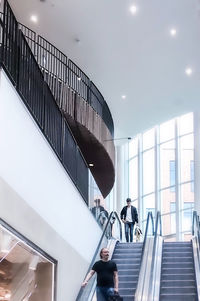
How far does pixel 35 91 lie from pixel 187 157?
62.0ft

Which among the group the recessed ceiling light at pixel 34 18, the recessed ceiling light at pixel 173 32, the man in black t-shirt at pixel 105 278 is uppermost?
the recessed ceiling light at pixel 173 32

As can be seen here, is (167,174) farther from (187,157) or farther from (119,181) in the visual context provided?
(119,181)

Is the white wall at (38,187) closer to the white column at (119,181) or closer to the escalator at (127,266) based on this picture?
the escalator at (127,266)

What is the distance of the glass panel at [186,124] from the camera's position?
27656mm

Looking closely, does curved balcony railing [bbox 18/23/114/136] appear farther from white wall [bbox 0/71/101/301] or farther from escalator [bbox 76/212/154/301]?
white wall [bbox 0/71/101/301]

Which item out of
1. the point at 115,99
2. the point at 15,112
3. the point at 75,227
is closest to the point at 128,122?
the point at 115,99

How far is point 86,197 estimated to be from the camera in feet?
43.8

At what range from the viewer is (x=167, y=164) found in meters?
28.4

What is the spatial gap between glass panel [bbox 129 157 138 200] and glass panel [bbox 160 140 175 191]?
186 cm

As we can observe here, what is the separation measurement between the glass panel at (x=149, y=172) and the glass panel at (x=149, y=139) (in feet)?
1.25

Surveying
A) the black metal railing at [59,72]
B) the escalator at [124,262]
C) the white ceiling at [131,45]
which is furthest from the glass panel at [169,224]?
the escalator at [124,262]

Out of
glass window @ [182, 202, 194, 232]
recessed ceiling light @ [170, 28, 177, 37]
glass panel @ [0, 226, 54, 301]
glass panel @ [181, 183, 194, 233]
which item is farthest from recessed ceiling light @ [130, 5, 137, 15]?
glass window @ [182, 202, 194, 232]

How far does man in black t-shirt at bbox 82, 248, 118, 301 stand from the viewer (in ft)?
28.6

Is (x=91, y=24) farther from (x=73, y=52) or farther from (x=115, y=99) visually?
(x=115, y=99)
